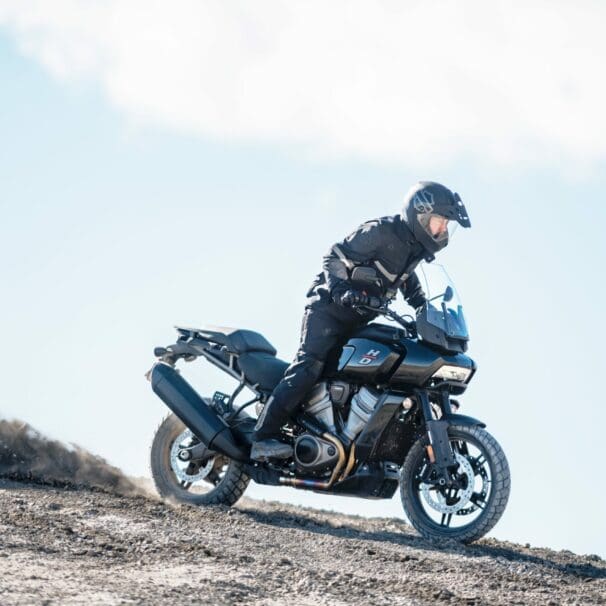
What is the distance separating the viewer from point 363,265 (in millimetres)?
9898

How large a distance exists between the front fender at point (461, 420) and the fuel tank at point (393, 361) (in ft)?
1.13

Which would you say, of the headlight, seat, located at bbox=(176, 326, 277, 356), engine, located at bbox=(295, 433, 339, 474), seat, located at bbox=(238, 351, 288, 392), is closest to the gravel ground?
engine, located at bbox=(295, 433, 339, 474)

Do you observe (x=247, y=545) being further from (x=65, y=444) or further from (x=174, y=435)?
(x=65, y=444)

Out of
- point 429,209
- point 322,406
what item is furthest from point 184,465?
point 429,209

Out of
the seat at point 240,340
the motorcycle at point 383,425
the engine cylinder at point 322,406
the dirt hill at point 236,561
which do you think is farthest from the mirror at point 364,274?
A: the dirt hill at point 236,561

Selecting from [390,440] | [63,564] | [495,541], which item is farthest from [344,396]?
[63,564]

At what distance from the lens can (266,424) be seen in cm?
1047

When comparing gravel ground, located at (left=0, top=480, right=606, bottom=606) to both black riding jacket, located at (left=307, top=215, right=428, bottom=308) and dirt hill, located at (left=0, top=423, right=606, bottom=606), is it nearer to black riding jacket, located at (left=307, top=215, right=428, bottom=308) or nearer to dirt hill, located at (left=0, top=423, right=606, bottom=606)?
dirt hill, located at (left=0, top=423, right=606, bottom=606)

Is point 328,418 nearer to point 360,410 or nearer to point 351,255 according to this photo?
point 360,410

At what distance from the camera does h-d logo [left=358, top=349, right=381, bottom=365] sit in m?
9.91

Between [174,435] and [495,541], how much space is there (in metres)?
3.01

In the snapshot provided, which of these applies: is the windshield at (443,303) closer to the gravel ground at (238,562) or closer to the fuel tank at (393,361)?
the fuel tank at (393,361)

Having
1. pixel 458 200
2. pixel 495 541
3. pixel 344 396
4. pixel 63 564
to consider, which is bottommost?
pixel 63 564

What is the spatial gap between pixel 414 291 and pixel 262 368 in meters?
1.45
